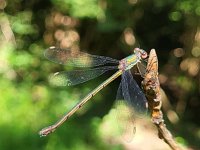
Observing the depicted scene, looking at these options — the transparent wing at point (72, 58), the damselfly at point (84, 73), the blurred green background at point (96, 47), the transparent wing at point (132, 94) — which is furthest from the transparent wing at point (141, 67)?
the blurred green background at point (96, 47)

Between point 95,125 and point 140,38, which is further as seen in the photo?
point 140,38

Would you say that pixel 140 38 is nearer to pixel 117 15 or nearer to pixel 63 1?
pixel 117 15

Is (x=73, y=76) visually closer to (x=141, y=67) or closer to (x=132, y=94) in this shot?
(x=132, y=94)

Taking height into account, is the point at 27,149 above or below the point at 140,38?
below

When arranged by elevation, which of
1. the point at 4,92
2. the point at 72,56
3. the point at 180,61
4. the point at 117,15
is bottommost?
the point at 72,56

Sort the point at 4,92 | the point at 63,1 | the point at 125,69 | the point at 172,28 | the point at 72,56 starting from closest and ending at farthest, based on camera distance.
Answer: the point at 125,69
the point at 72,56
the point at 4,92
the point at 63,1
the point at 172,28

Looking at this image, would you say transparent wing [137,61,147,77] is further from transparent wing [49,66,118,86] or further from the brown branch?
transparent wing [49,66,118,86]

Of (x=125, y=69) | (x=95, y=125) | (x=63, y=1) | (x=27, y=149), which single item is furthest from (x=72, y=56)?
(x=63, y=1)
